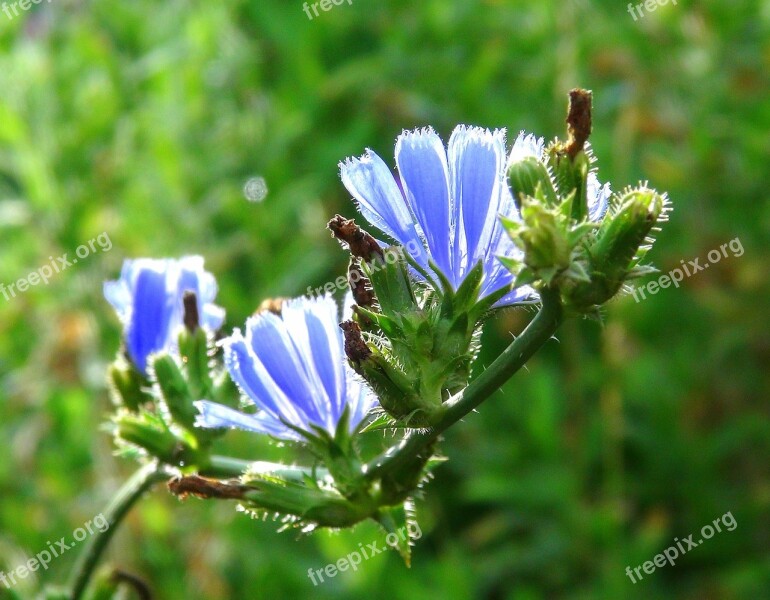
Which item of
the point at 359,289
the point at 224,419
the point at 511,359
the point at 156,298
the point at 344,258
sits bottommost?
the point at 511,359

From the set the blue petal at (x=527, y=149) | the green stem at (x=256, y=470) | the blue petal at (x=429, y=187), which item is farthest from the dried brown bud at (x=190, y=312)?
the blue petal at (x=527, y=149)

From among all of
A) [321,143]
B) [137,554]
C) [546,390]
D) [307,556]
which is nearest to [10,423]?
[137,554]

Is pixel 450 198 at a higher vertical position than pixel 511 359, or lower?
higher

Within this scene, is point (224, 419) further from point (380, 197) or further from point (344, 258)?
point (344, 258)

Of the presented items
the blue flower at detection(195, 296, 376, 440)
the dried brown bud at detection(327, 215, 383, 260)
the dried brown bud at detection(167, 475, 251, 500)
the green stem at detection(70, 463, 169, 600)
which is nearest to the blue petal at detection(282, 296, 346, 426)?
the blue flower at detection(195, 296, 376, 440)

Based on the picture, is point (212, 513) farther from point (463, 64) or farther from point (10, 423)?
point (463, 64)

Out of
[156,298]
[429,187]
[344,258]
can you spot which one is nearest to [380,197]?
[429,187]
